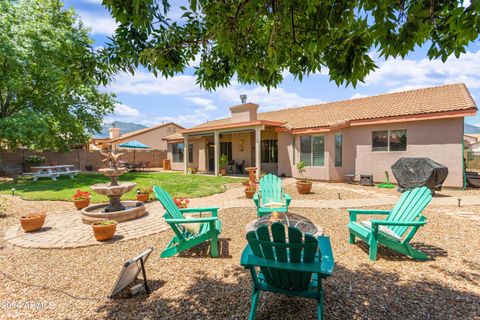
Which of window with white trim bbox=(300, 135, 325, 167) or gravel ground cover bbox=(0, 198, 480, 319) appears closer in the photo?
gravel ground cover bbox=(0, 198, 480, 319)

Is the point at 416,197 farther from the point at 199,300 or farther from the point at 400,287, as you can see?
the point at 199,300

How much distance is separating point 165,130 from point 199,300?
103 ft

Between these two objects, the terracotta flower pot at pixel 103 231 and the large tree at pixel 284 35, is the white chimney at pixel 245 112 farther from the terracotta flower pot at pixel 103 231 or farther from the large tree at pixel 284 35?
the terracotta flower pot at pixel 103 231

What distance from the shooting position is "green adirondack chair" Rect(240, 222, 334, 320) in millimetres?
2217

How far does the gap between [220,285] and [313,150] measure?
11.3 meters

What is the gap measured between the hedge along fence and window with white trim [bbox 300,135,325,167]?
1020 centimetres

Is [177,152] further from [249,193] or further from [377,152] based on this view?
[377,152]

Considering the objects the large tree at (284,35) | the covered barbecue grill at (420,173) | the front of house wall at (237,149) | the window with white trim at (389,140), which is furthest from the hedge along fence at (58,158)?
the covered barbecue grill at (420,173)

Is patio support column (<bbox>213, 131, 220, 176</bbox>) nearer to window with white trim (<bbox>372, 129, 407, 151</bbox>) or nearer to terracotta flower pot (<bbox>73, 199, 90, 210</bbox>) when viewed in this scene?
window with white trim (<bbox>372, 129, 407, 151</bbox>)

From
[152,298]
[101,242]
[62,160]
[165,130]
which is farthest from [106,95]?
[152,298]

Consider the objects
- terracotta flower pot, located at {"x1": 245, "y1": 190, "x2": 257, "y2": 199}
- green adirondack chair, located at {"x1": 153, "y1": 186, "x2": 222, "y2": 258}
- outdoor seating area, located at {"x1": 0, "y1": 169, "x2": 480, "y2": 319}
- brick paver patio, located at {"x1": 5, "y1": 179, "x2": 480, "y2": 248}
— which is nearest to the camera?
outdoor seating area, located at {"x1": 0, "y1": 169, "x2": 480, "y2": 319}

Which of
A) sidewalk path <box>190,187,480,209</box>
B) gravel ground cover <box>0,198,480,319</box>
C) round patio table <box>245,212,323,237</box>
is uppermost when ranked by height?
round patio table <box>245,212,323,237</box>

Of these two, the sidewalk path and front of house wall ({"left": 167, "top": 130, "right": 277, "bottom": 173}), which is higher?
front of house wall ({"left": 167, "top": 130, "right": 277, "bottom": 173})

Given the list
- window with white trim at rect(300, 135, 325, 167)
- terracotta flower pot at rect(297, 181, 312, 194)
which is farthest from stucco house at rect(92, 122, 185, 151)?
terracotta flower pot at rect(297, 181, 312, 194)
